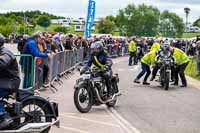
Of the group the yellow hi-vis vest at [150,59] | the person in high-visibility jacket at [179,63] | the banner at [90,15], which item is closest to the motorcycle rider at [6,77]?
the person in high-visibility jacket at [179,63]

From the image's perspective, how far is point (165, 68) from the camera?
66.0 feet

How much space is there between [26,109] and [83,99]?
13.2 ft

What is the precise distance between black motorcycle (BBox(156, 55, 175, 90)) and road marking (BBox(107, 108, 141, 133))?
588cm

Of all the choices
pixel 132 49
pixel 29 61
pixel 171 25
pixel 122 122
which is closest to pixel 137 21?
pixel 171 25

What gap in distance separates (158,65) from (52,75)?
4.13m

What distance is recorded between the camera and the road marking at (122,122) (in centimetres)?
1091

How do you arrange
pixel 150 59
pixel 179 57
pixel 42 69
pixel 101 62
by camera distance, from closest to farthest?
pixel 101 62, pixel 42 69, pixel 179 57, pixel 150 59

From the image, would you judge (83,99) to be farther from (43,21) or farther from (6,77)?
(43,21)

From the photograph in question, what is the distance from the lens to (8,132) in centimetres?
859

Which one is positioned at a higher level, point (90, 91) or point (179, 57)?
point (179, 57)

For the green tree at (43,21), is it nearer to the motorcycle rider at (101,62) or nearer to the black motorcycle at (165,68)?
the black motorcycle at (165,68)

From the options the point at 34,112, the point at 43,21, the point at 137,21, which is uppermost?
the point at 137,21

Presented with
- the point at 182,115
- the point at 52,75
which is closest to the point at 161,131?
the point at 182,115

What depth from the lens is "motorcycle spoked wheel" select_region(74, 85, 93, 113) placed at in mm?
13102
